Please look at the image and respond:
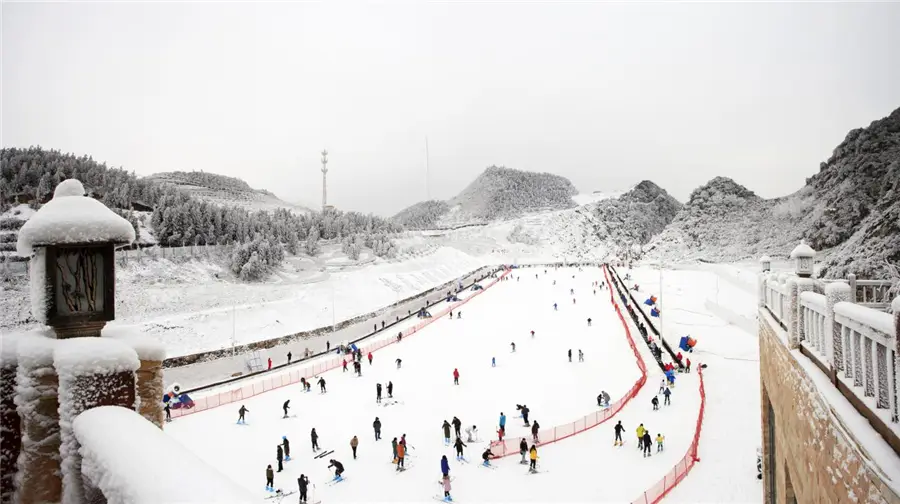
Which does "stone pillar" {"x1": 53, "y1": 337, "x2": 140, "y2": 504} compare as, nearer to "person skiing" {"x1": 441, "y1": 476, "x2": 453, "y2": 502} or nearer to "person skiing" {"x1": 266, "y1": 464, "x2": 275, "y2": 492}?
"person skiing" {"x1": 441, "y1": 476, "x2": 453, "y2": 502}

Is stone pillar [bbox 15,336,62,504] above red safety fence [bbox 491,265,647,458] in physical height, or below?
above

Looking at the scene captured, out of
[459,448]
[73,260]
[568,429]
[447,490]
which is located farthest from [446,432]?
[73,260]

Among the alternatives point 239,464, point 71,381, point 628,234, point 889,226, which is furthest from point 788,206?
point 71,381

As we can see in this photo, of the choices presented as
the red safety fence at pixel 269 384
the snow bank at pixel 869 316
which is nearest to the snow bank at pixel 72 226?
the snow bank at pixel 869 316

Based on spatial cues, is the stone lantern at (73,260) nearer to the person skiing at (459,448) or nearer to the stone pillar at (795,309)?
the stone pillar at (795,309)

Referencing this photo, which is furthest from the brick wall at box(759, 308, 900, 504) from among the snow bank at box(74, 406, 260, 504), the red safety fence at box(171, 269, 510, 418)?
the red safety fence at box(171, 269, 510, 418)
